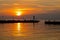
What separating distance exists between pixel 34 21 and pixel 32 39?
129639 millimetres

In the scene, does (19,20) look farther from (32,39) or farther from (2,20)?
(32,39)

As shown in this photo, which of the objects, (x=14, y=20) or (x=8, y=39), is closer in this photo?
(x=8, y=39)

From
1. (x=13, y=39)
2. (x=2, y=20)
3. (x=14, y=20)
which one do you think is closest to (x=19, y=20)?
(x=14, y=20)

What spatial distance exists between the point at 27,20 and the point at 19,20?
8010 mm

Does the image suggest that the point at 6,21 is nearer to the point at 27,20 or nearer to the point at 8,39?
the point at 27,20

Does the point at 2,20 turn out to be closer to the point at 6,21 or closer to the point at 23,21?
the point at 6,21

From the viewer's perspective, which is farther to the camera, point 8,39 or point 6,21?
point 6,21

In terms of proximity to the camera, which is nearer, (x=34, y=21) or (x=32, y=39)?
(x=32, y=39)

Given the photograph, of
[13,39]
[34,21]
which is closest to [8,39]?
[13,39]

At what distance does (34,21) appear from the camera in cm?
17275

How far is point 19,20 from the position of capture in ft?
603

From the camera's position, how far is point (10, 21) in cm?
17575

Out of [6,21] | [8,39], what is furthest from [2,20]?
[8,39]

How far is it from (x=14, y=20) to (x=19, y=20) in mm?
4649
